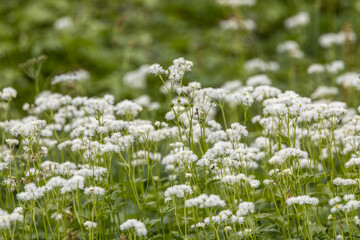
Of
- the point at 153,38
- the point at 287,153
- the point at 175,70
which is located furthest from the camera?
the point at 153,38

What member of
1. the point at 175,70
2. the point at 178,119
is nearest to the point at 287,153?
the point at 178,119

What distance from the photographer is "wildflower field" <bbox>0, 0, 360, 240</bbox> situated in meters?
2.67

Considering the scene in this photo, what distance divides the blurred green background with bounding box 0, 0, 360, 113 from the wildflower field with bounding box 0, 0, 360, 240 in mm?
31

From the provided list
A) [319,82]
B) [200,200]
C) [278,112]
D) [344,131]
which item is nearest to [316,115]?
[278,112]

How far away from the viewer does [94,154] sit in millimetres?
2891

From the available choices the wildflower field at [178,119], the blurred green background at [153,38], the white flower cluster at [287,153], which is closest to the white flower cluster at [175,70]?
the wildflower field at [178,119]

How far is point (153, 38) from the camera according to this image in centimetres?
884

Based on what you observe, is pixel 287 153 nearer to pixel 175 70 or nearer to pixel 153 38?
pixel 175 70

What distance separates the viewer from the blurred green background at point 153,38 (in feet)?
24.2

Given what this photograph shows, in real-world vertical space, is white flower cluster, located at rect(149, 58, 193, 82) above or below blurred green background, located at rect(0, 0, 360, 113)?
below

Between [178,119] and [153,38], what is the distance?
6.18 m

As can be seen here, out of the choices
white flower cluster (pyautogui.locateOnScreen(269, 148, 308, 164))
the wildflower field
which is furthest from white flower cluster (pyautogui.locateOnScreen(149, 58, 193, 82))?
white flower cluster (pyautogui.locateOnScreen(269, 148, 308, 164))

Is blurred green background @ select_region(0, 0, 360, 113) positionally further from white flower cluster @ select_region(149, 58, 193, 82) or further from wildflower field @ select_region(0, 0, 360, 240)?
white flower cluster @ select_region(149, 58, 193, 82)

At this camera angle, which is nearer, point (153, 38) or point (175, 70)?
point (175, 70)
